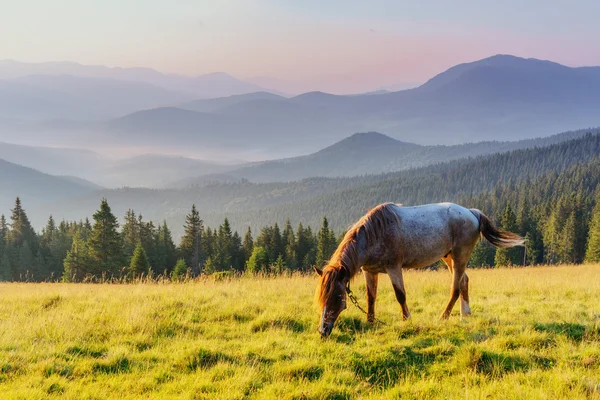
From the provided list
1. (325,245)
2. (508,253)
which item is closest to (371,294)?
(325,245)

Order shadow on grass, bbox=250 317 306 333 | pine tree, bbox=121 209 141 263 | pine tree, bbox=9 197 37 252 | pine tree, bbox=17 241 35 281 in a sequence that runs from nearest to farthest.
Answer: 1. shadow on grass, bbox=250 317 306 333
2. pine tree, bbox=17 241 35 281
3. pine tree, bbox=121 209 141 263
4. pine tree, bbox=9 197 37 252

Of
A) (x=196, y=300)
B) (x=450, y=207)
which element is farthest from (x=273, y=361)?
(x=450, y=207)

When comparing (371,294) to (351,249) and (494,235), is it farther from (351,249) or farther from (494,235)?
(494,235)

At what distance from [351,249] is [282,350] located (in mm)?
2492

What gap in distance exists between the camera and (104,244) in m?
43.4

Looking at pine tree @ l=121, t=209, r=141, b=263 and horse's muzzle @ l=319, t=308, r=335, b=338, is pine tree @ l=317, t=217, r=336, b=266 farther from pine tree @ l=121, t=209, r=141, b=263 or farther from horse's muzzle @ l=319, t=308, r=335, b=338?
horse's muzzle @ l=319, t=308, r=335, b=338

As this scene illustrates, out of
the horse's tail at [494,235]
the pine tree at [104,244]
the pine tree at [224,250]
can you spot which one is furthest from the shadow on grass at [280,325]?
the pine tree at [224,250]

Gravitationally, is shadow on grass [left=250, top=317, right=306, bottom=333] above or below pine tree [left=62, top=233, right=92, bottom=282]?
above

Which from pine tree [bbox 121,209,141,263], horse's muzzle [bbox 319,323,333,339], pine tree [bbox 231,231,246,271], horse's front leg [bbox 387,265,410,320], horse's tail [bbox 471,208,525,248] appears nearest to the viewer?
horse's muzzle [bbox 319,323,333,339]

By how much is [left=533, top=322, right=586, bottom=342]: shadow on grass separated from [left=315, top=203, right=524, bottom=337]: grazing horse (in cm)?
164

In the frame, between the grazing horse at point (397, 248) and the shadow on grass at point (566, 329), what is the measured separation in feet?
5.39

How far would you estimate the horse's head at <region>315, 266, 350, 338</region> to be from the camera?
23.5ft

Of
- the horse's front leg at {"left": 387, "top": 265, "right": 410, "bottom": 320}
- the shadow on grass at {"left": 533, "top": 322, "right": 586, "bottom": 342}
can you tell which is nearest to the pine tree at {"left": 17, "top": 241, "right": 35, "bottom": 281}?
the horse's front leg at {"left": 387, "top": 265, "right": 410, "bottom": 320}

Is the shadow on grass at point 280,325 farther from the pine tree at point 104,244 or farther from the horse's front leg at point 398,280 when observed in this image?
the pine tree at point 104,244
